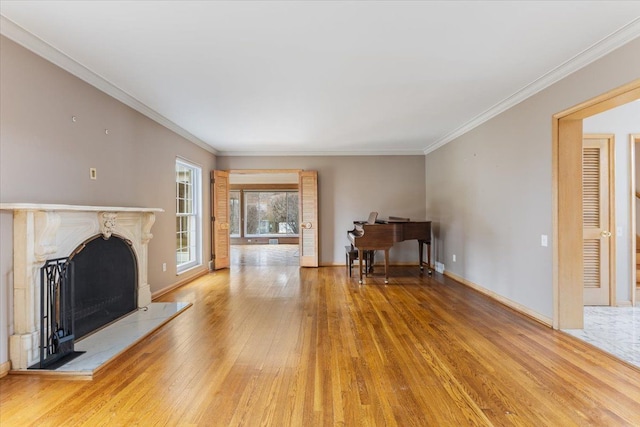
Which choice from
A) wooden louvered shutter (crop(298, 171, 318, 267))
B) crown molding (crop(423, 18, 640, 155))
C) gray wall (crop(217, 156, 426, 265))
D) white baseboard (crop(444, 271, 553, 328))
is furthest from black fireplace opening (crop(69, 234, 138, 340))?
crown molding (crop(423, 18, 640, 155))

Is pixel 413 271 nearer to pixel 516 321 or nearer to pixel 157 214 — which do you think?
pixel 516 321

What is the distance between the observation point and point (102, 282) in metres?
3.05

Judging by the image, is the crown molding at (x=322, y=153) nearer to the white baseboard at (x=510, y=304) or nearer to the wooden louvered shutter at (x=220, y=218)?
the wooden louvered shutter at (x=220, y=218)

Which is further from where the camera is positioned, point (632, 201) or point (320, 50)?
point (632, 201)

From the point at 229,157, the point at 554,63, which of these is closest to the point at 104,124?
the point at 229,157

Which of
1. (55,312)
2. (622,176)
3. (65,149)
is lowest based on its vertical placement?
(55,312)

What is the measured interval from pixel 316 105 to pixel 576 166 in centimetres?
292

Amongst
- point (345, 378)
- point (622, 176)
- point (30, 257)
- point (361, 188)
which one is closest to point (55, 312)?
point (30, 257)

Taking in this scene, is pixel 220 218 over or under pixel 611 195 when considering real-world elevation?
under

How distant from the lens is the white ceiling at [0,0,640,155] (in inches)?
81.3

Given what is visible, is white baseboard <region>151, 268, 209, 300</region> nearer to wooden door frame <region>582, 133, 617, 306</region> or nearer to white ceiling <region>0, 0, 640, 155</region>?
white ceiling <region>0, 0, 640, 155</region>

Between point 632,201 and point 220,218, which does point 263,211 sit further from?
point 632,201

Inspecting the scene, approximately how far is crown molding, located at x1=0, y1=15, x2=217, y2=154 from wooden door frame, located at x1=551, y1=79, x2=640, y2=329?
4.65 meters

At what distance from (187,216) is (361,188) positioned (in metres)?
3.67
